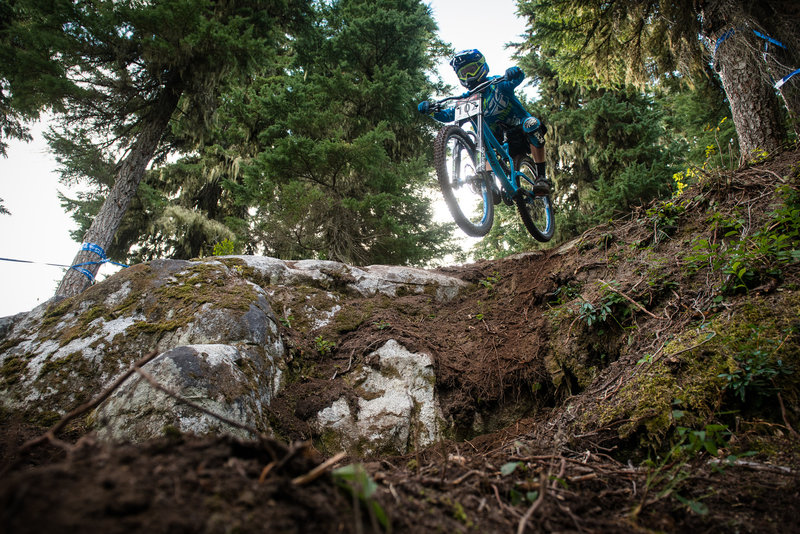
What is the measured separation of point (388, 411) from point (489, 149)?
11.0 feet

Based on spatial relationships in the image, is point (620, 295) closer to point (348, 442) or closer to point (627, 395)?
point (627, 395)

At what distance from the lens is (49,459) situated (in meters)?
1.88

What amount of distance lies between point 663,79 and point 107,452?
8.90 metres

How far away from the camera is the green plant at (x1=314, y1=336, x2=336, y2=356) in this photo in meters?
3.94

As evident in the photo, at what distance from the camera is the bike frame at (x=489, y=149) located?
433 centimetres

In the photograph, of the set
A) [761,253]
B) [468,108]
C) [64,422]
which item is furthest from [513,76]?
[64,422]

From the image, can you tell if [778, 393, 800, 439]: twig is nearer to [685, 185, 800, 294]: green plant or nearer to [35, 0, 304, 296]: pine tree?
[685, 185, 800, 294]: green plant

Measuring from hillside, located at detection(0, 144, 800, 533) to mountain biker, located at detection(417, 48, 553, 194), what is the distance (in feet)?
5.48

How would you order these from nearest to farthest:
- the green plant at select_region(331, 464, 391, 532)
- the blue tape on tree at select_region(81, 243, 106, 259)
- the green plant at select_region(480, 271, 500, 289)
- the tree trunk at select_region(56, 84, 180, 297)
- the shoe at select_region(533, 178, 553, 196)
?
the green plant at select_region(331, 464, 391, 532), the shoe at select_region(533, 178, 553, 196), the green plant at select_region(480, 271, 500, 289), the tree trunk at select_region(56, 84, 180, 297), the blue tape on tree at select_region(81, 243, 106, 259)

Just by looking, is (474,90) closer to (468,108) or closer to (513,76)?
(468,108)

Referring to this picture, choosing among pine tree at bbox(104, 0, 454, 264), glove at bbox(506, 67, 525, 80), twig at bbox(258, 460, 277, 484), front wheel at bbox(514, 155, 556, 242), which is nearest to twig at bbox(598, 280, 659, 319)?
front wheel at bbox(514, 155, 556, 242)

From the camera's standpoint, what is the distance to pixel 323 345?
13.1ft

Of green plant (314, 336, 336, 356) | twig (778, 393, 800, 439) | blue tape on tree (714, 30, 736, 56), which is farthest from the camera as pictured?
blue tape on tree (714, 30, 736, 56)

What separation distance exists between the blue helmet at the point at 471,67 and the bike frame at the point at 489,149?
20 centimetres
